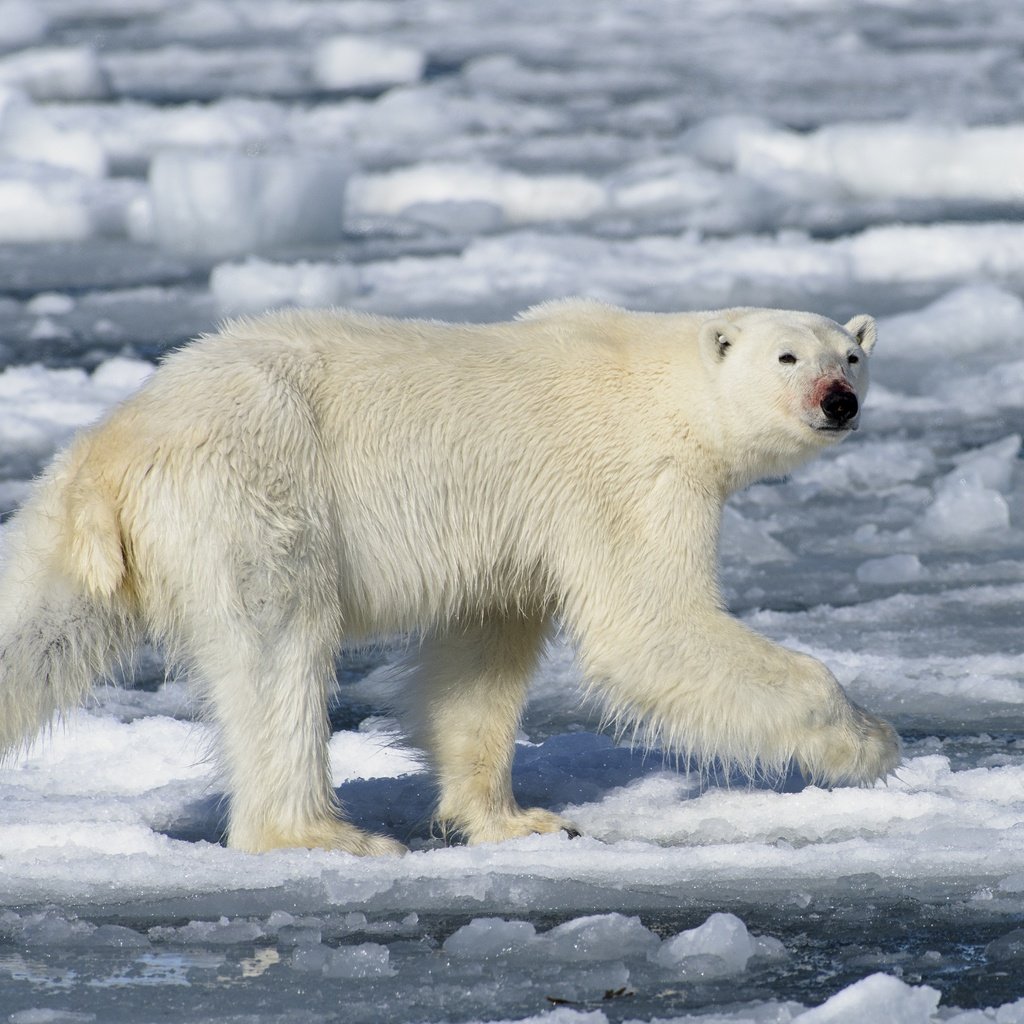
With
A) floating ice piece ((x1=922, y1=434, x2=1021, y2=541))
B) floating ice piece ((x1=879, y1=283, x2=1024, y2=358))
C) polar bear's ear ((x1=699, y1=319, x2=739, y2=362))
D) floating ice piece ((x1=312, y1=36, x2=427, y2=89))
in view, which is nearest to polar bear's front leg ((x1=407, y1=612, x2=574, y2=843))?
polar bear's ear ((x1=699, y1=319, x2=739, y2=362))

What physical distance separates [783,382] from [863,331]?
1.22 ft

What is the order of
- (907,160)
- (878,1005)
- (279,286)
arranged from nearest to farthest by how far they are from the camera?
(878,1005)
(279,286)
(907,160)

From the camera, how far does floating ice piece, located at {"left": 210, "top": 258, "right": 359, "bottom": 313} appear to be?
30.5ft

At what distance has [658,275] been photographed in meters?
9.84

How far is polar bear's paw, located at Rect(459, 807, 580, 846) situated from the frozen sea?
0.56 ft

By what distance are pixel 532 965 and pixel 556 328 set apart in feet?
5.11

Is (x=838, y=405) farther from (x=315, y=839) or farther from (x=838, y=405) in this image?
(x=315, y=839)

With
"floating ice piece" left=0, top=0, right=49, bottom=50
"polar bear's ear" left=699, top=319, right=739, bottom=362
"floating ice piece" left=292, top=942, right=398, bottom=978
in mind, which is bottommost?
"floating ice piece" left=292, top=942, right=398, bottom=978

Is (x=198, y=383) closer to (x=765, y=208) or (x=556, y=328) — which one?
(x=556, y=328)

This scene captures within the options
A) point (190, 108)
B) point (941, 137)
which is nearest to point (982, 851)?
point (941, 137)

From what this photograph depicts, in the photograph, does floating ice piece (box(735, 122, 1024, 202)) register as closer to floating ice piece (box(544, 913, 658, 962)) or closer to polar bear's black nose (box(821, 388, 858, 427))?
polar bear's black nose (box(821, 388, 858, 427))

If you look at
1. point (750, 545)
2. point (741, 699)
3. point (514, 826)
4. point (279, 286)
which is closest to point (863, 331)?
point (741, 699)

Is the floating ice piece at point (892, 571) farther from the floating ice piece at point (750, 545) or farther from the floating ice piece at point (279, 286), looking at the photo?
the floating ice piece at point (279, 286)

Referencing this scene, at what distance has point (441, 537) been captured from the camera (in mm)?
3646
